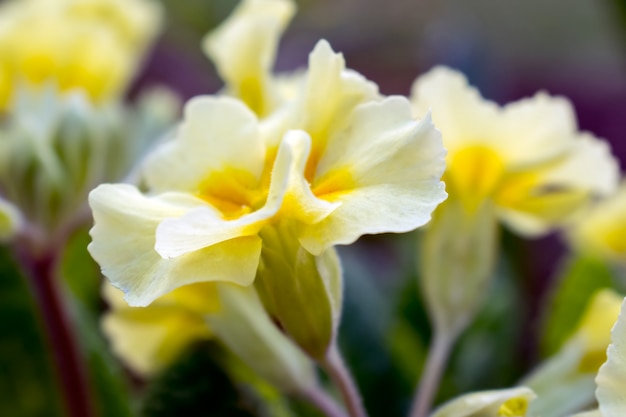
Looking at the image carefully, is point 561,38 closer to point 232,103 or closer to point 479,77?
point 479,77

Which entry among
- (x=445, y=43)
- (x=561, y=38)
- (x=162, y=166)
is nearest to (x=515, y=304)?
(x=445, y=43)

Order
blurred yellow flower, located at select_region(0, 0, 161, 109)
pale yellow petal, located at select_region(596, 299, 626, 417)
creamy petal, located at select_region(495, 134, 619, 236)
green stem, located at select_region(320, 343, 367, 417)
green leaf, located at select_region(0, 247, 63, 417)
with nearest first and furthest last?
pale yellow petal, located at select_region(596, 299, 626, 417)
green stem, located at select_region(320, 343, 367, 417)
creamy petal, located at select_region(495, 134, 619, 236)
green leaf, located at select_region(0, 247, 63, 417)
blurred yellow flower, located at select_region(0, 0, 161, 109)

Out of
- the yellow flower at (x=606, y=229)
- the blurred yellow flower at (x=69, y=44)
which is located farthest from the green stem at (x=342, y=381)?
the blurred yellow flower at (x=69, y=44)

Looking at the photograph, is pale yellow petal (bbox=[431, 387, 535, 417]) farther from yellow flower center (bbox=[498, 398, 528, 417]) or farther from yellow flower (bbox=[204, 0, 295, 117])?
yellow flower (bbox=[204, 0, 295, 117])

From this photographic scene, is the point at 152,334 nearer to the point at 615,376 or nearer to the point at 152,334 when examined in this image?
the point at 152,334

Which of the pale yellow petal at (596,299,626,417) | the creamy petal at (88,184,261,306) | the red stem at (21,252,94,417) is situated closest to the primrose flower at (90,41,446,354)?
the creamy petal at (88,184,261,306)
